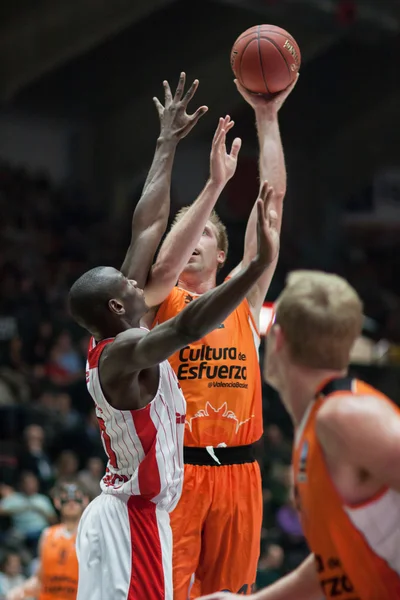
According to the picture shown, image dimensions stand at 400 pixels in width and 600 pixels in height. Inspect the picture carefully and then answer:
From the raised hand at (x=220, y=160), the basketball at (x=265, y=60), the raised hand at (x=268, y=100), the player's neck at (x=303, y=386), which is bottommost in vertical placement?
the player's neck at (x=303, y=386)

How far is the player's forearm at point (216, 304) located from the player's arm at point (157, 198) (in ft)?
3.37

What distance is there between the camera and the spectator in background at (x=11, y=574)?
8.71 m

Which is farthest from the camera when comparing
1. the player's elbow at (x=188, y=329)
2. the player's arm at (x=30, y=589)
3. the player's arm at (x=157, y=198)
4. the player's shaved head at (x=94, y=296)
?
the player's arm at (x=30, y=589)

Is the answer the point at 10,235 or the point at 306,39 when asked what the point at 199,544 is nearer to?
the point at 10,235

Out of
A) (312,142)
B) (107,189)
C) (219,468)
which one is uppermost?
(312,142)

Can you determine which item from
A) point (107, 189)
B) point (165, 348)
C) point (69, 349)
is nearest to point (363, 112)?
point (107, 189)

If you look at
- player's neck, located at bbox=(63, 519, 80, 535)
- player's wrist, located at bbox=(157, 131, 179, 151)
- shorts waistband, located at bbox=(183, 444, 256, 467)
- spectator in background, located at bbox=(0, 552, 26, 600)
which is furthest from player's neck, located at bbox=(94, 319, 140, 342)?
spectator in background, located at bbox=(0, 552, 26, 600)

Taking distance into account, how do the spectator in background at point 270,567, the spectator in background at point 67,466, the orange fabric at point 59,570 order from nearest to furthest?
the orange fabric at point 59,570
the spectator in background at point 270,567
the spectator in background at point 67,466

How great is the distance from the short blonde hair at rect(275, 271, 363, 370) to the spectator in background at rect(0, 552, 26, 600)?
21.8 feet

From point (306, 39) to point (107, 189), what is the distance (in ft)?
14.6

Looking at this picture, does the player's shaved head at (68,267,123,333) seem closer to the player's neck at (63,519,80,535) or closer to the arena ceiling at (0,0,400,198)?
the player's neck at (63,519,80,535)

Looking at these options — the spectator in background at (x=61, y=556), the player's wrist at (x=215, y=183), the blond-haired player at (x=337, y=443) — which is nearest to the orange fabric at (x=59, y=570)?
the spectator in background at (x=61, y=556)

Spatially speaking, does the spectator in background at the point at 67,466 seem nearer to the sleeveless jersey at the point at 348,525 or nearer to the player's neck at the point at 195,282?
the player's neck at the point at 195,282

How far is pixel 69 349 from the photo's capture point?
12.7 metres
